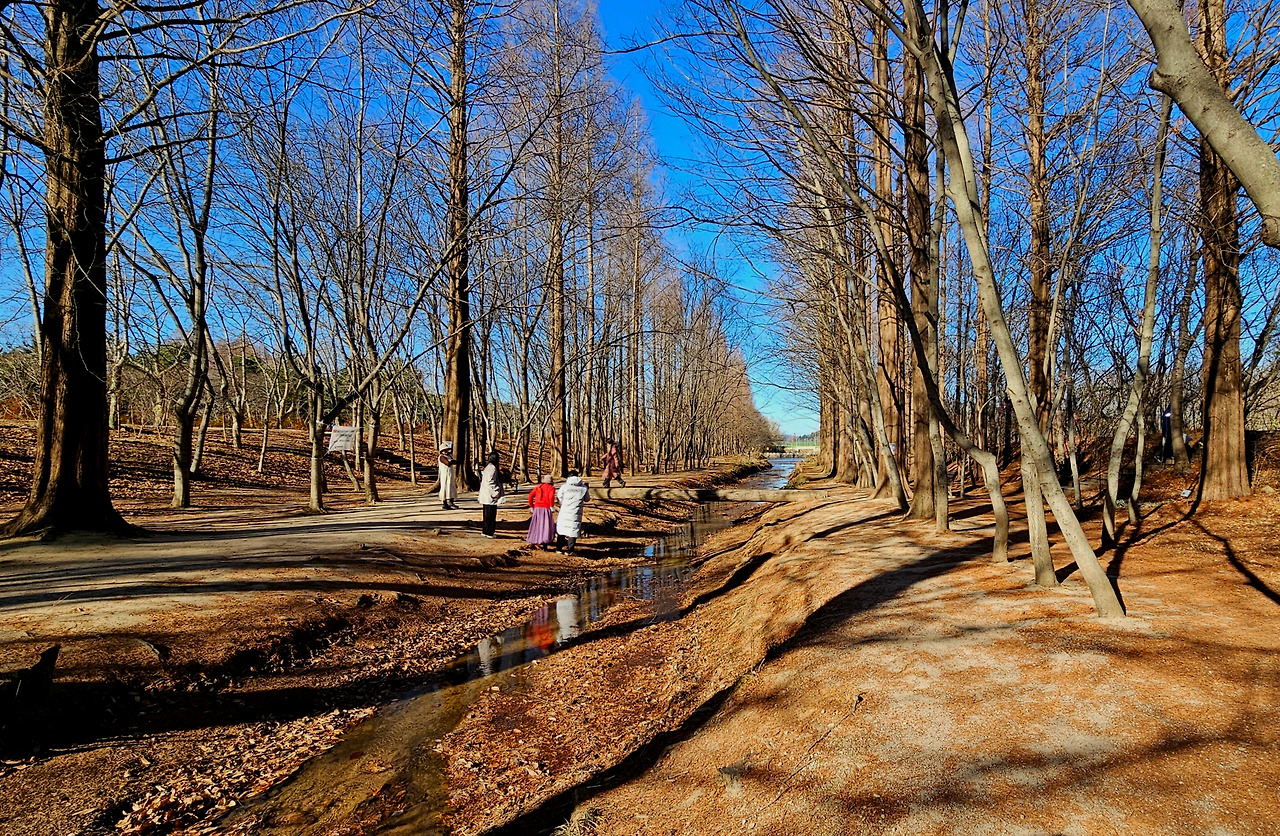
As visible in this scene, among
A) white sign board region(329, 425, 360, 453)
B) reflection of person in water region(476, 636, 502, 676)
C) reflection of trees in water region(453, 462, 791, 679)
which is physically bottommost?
reflection of trees in water region(453, 462, 791, 679)

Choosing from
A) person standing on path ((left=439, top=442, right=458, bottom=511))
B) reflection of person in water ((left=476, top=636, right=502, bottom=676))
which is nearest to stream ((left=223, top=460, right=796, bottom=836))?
Answer: reflection of person in water ((left=476, top=636, right=502, bottom=676))

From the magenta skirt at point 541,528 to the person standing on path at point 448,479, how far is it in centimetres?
292

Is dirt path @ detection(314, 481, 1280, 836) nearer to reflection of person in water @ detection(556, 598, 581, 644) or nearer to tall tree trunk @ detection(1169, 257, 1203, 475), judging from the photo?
reflection of person in water @ detection(556, 598, 581, 644)

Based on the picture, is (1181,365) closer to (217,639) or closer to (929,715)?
(929,715)

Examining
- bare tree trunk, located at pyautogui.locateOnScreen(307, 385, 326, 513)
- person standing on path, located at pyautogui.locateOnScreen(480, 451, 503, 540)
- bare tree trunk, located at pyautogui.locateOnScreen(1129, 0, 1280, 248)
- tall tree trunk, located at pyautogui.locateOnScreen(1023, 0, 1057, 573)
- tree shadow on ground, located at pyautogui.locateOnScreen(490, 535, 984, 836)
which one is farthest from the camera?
bare tree trunk, located at pyautogui.locateOnScreen(307, 385, 326, 513)

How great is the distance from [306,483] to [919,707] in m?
22.5

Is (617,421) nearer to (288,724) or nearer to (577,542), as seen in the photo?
(577,542)

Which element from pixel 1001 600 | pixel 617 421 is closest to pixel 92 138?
pixel 1001 600

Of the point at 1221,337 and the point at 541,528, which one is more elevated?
the point at 1221,337

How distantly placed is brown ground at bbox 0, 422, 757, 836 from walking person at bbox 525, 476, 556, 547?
0.38m

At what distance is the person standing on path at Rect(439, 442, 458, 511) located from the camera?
14.7 m

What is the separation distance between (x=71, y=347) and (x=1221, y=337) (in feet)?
49.4

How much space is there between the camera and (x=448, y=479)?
594 inches

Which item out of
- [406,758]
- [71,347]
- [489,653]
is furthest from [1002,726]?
[71,347]
